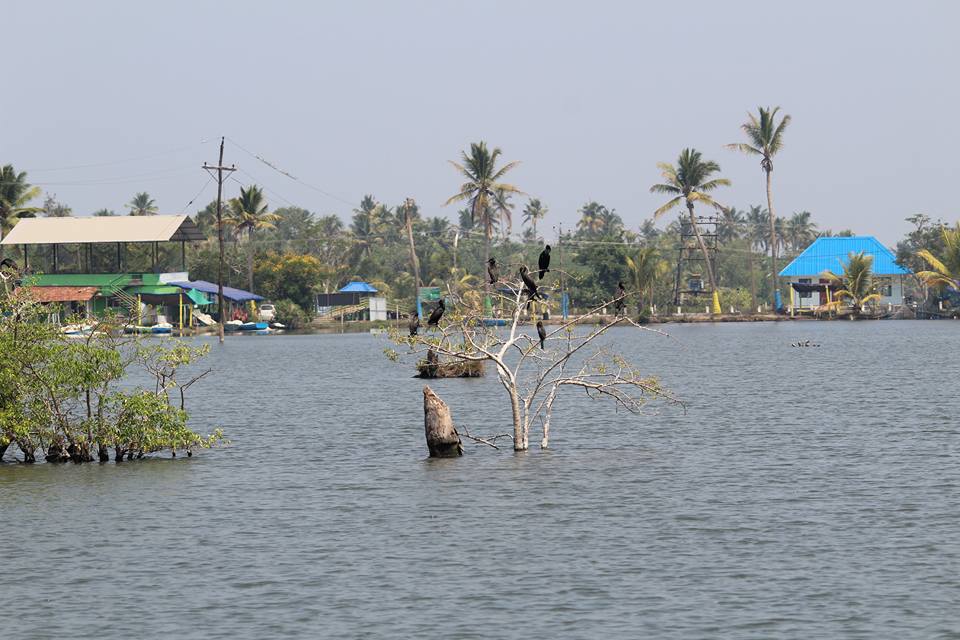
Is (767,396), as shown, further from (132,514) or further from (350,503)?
(132,514)

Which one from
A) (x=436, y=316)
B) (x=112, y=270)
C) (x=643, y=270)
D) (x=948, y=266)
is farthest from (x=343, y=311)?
(x=436, y=316)

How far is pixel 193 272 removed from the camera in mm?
141875

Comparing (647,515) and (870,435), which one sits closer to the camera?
(647,515)

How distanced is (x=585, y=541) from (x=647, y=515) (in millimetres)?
2631

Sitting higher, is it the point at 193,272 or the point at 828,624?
the point at 193,272

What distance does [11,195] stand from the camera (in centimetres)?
12719

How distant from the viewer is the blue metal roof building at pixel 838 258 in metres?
149

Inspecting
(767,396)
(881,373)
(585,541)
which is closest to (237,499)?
(585,541)

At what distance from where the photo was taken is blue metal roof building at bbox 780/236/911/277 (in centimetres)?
14900

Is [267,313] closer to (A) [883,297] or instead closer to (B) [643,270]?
(B) [643,270]

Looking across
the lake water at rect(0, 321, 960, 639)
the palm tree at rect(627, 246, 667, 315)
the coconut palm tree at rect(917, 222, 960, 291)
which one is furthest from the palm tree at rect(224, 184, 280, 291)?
the lake water at rect(0, 321, 960, 639)

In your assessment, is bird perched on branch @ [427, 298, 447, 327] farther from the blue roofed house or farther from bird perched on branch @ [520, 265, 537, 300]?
the blue roofed house

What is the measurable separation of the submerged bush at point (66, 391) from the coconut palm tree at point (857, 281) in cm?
11482

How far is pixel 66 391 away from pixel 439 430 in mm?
8589
